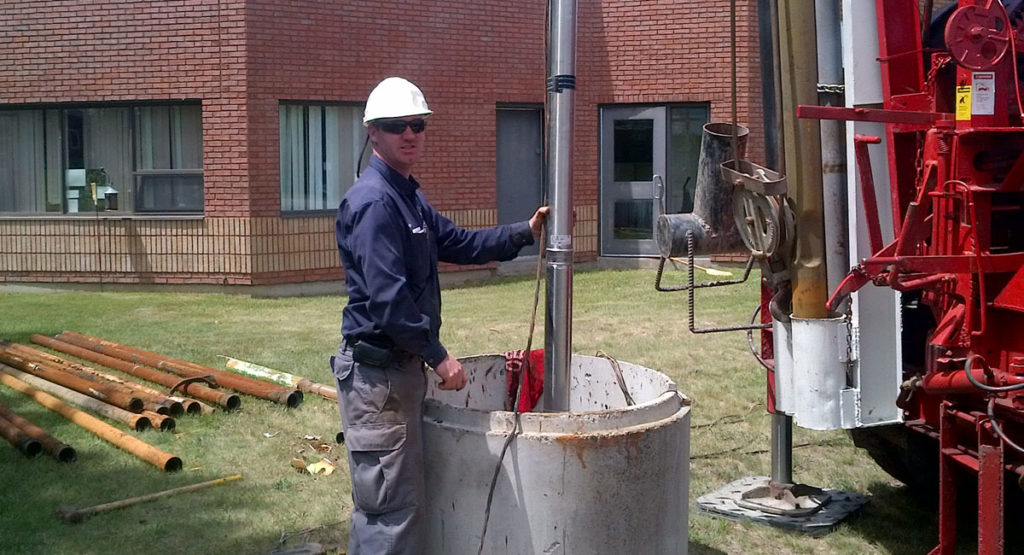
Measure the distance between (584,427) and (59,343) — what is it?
7.56m


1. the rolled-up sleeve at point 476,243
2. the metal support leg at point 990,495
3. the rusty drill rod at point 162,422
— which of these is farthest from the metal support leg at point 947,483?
the rusty drill rod at point 162,422

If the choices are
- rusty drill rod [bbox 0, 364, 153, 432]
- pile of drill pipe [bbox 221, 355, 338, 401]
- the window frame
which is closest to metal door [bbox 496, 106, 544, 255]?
the window frame

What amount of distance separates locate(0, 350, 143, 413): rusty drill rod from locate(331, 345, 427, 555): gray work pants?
3.90m

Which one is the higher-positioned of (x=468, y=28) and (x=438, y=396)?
(x=468, y=28)

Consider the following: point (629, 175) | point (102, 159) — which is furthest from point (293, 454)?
point (629, 175)

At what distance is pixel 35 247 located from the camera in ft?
48.1

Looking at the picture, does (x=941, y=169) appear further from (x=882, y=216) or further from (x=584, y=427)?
(x=584, y=427)

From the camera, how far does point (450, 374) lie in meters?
4.05

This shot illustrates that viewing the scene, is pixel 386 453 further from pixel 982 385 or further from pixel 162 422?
pixel 162 422

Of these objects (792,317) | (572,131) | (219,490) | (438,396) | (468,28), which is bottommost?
(219,490)

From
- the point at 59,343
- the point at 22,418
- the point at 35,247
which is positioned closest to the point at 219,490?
the point at 22,418

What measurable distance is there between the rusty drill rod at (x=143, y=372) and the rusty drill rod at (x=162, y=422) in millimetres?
484

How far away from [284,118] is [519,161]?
11.3 feet

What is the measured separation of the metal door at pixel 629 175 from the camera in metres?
15.7
